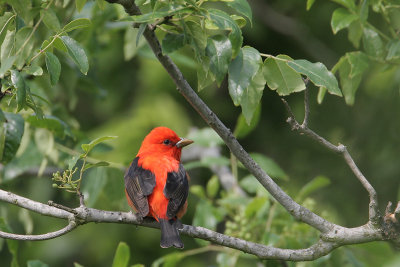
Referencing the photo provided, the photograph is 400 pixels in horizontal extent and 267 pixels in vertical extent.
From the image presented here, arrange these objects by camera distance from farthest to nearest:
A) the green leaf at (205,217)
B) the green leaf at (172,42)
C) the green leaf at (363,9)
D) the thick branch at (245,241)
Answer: the green leaf at (205,217) → the green leaf at (363,9) → the thick branch at (245,241) → the green leaf at (172,42)

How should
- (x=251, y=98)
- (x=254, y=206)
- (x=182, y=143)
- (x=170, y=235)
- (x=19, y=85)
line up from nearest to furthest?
1. (x=19, y=85)
2. (x=251, y=98)
3. (x=170, y=235)
4. (x=254, y=206)
5. (x=182, y=143)

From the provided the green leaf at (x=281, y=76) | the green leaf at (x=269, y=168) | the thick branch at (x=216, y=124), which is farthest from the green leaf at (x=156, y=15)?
the green leaf at (x=269, y=168)

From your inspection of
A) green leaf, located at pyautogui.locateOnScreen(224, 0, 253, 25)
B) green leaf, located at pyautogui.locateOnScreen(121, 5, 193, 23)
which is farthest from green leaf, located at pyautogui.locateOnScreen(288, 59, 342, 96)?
green leaf, located at pyautogui.locateOnScreen(121, 5, 193, 23)

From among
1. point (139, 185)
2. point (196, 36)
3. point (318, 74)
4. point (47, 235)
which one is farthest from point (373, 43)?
point (47, 235)

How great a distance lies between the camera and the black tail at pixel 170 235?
4074 millimetres

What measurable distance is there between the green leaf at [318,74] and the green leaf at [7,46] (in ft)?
4.49

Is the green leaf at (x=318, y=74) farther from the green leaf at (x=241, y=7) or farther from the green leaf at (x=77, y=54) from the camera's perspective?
the green leaf at (x=77, y=54)

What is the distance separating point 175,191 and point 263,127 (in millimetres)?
3721

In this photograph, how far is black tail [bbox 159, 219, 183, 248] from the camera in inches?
160

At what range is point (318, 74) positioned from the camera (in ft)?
10.1

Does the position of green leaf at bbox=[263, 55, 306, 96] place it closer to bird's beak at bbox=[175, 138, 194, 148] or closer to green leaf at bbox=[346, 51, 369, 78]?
green leaf at bbox=[346, 51, 369, 78]

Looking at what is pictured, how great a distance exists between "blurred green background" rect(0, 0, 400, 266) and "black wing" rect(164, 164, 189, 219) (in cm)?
213

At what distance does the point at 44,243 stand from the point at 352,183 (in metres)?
4.12

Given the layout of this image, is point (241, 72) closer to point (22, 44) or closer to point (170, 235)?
point (22, 44)
